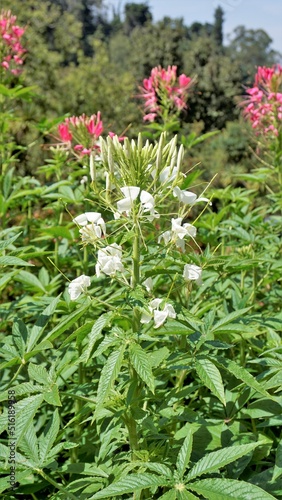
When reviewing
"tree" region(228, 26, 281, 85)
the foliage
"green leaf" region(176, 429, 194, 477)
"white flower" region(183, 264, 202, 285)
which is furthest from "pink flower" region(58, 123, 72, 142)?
"tree" region(228, 26, 281, 85)

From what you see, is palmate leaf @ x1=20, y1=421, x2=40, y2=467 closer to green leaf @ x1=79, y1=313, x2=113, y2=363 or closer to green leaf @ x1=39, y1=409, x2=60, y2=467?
green leaf @ x1=39, y1=409, x2=60, y2=467

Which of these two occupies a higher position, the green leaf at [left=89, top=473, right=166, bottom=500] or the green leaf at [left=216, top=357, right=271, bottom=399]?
the green leaf at [left=216, top=357, right=271, bottom=399]

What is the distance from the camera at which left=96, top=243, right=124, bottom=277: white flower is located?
1299 millimetres

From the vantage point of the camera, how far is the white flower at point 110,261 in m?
1.30

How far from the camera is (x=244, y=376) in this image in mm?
1209

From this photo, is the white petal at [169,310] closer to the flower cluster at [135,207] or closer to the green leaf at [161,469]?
the flower cluster at [135,207]

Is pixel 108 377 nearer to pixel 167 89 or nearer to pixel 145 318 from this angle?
pixel 145 318

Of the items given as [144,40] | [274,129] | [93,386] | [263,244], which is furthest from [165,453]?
[144,40]

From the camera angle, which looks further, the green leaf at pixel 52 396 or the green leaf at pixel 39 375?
the green leaf at pixel 39 375

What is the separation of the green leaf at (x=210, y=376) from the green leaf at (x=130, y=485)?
216 mm

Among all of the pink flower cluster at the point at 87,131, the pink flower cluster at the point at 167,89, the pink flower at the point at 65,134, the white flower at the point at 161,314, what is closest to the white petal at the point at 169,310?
the white flower at the point at 161,314

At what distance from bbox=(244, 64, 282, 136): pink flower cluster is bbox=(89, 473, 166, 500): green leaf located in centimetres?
226

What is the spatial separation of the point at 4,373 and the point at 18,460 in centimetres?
76

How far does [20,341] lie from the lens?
1463mm
